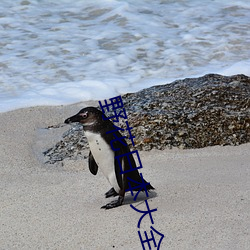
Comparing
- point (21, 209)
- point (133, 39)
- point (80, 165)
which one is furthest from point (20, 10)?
point (21, 209)

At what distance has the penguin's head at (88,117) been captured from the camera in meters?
3.11

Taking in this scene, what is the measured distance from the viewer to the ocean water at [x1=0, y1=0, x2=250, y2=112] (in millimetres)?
6777

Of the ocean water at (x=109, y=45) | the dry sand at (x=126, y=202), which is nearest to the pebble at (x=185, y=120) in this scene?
the dry sand at (x=126, y=202)

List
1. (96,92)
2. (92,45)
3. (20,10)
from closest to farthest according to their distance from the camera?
(96,92) → (92,45) → (20,10)

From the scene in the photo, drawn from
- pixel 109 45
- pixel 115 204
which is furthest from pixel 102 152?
pixel 109 45

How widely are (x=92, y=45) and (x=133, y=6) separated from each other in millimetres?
2176

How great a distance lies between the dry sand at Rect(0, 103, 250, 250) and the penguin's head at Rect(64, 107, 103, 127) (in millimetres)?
500

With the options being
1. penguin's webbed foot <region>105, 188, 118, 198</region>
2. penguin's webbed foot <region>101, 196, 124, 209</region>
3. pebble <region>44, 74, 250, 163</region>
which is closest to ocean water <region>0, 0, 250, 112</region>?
pebble <region>44, 74, 250, 163</region>

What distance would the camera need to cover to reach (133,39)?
8.62m

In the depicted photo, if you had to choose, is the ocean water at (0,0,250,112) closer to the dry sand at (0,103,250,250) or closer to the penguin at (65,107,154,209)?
the dry sand at (0,103,250,250)

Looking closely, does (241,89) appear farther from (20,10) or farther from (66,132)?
(20,10)

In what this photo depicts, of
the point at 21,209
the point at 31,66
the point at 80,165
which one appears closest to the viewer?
the point at 21,209

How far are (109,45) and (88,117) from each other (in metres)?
5.36

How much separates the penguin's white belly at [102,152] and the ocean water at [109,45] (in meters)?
2.92
